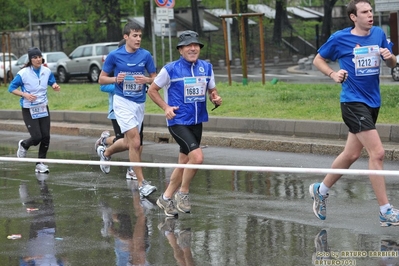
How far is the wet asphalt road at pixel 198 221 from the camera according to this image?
6.79 m

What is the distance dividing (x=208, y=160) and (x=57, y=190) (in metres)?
2.98

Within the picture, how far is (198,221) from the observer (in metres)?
8.22

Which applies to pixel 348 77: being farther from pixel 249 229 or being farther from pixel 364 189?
pixel 364 189

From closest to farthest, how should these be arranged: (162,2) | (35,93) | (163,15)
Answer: (35,93), (162,2), (163,15)

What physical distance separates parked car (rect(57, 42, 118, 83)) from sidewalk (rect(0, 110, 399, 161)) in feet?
66.0

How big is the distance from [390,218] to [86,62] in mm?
31711

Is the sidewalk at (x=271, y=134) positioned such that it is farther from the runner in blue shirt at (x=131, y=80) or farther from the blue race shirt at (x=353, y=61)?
the blue race shirt at (x=353, y=61)

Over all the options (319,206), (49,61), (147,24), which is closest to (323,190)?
(319,206)

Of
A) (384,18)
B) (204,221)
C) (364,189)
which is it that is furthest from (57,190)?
(384,18)

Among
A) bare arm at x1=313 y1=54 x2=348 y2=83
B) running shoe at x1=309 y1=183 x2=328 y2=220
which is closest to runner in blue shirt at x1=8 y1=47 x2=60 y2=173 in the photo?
running shoe at x1=309 y1=183 x2=328 y2=220

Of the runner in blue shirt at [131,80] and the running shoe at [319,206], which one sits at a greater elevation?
the runner in blue shirt at [131,80]

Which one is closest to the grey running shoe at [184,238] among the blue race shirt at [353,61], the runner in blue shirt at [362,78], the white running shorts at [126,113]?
the runner in blue shirt at [362,78]

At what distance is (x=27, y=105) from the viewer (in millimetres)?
12219

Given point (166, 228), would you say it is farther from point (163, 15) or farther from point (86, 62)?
point (86, 62)
